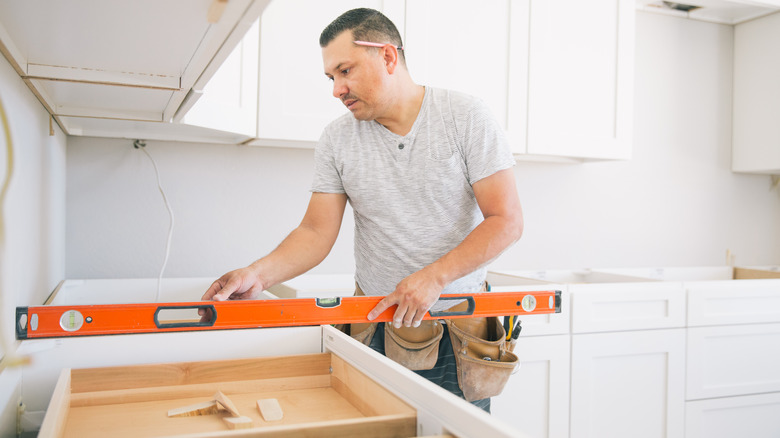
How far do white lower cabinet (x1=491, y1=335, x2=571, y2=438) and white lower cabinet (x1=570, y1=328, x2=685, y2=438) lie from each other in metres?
0.03

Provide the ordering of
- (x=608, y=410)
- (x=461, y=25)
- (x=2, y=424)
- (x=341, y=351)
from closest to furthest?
→ 1. (x=2, y=424)
2. (x=341, y=351)
3. (x=608, y=410)
4. (x=461, y=25)

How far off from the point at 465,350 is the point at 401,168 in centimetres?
37

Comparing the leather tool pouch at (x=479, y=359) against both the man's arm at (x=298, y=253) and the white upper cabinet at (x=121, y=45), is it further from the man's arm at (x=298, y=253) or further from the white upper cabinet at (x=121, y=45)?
the white upper cabinet at (x=121, y=45)

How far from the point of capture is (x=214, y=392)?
90 centimetres

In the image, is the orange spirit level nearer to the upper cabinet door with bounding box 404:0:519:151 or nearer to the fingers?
the fingers

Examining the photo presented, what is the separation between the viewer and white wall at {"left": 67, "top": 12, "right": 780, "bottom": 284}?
195 centimetres

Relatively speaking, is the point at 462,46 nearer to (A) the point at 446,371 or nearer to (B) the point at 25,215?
(A) the point at 446,371

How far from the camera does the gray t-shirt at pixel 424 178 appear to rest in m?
1.21

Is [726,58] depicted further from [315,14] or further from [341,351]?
[341,351]

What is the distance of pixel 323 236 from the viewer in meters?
1.32

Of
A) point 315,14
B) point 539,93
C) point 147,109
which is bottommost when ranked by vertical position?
point 147,109

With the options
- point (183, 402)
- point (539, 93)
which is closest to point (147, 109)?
point (183, 402)

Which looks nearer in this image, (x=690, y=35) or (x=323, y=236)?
(x=323, y=236)

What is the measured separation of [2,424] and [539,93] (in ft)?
5.83
